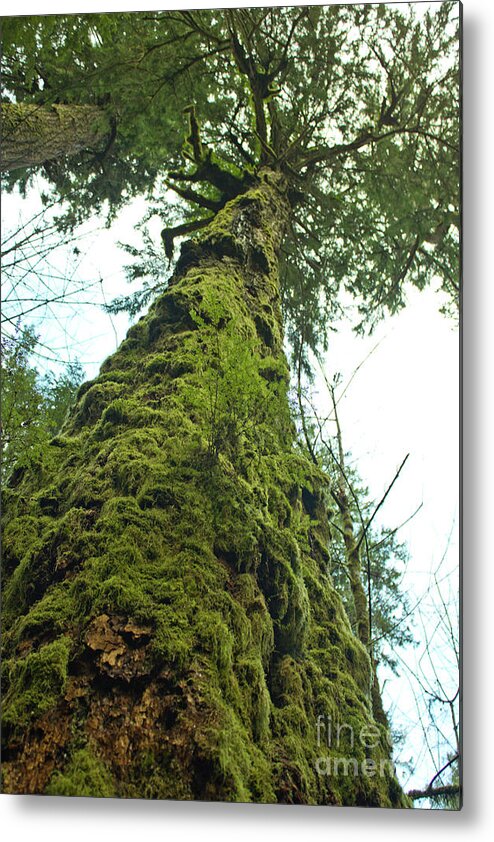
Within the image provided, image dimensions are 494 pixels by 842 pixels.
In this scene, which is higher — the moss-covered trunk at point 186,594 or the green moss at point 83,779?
the moss-covered trunk at point 186,594

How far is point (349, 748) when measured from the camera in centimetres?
244

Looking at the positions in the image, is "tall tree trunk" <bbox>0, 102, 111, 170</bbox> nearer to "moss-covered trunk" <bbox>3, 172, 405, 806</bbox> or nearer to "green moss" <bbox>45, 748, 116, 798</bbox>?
"moss-covered trunk" <bbox>3, 172, 405, 806</bbox>

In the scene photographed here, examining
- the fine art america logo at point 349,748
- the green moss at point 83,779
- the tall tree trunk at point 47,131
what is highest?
the tall tree trunk at point 47,131

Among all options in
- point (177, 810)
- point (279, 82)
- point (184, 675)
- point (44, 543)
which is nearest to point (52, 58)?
point (279, 82)

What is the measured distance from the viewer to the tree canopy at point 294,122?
2.88m

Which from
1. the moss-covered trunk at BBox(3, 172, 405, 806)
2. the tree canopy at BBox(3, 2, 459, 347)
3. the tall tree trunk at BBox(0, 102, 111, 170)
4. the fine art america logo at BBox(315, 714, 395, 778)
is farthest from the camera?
the tall tree trunk at BBox(0, 102, 111, 170)

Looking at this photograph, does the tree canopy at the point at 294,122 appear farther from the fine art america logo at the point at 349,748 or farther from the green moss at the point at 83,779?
the green moss at the point at 83,779

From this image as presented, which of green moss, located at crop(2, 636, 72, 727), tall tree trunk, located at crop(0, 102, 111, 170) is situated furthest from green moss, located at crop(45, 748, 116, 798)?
tall tree trunk, located at crop(0, 102, 111, 170)

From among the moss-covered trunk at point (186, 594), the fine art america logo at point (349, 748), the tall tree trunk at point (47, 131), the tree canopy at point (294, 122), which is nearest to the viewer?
the moss-covered trunk at point (186, 594)

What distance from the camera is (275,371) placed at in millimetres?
2879

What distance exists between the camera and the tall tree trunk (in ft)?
10.3

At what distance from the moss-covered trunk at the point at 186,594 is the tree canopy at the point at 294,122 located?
0.46 m

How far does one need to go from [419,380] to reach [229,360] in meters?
0.76

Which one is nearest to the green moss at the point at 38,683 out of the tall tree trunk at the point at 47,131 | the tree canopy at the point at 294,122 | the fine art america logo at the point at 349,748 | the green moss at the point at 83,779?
the green moss at the point at 83,779
